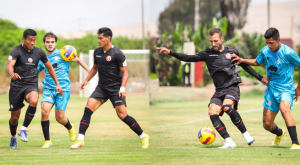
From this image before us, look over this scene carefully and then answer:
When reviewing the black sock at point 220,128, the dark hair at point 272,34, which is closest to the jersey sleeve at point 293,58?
the dark hair at point 272,34

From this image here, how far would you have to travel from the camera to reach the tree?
50.7 m

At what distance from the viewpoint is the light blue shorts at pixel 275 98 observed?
785cm

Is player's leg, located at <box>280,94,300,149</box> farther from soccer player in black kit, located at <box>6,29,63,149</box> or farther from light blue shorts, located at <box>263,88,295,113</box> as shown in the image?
soccer player in black kit, located at <box>6,29,63,149</box>

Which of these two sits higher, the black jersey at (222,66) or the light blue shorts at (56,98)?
the black jersey at (222,66)

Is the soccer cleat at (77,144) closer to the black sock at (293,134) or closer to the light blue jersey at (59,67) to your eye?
the light blue jersey at (59,67)

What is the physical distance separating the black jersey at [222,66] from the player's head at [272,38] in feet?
1.66

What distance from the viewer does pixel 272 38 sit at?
7.67 metres

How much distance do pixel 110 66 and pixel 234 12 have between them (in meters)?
44.7

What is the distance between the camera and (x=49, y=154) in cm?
746

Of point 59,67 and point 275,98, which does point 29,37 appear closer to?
point 59,67

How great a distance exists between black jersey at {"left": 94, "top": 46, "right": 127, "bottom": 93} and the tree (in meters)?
41.8

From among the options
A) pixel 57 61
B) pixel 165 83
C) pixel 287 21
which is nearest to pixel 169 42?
pixel 165 83

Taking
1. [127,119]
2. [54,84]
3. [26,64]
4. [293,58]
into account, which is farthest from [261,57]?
[26,64]

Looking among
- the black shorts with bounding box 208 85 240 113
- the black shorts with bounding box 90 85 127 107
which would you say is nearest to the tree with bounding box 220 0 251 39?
the black shorts with bounding box 208 85 240 113
